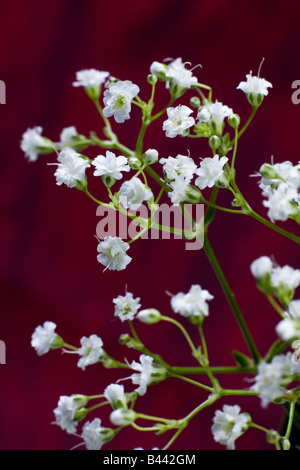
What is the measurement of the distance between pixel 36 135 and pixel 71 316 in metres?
0.43

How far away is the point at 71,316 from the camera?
0.85 m

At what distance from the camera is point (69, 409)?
0.39 meters

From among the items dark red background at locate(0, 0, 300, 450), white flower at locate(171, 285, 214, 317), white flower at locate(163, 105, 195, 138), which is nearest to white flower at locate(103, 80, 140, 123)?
white flower at locate(163, 105, 195, 138)

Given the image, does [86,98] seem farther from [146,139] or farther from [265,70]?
[265,70]

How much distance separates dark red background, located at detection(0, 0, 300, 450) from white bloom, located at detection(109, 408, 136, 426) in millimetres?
443

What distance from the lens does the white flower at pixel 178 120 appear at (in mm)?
381

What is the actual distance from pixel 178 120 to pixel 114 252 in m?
0.10

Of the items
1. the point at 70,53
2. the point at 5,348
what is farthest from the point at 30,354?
the point at 70,53
